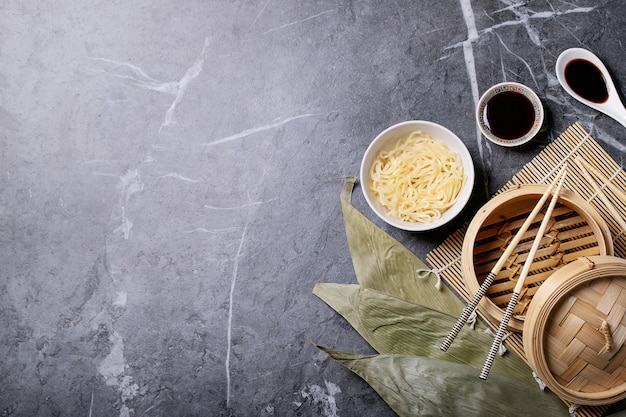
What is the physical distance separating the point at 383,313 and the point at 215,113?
1132mm

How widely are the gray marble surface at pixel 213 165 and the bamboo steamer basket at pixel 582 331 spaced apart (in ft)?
1.80

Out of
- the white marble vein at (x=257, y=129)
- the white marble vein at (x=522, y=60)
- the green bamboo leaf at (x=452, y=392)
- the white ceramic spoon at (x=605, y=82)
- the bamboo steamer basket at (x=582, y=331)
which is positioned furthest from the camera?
the white marble vein at (x=257, y=129)

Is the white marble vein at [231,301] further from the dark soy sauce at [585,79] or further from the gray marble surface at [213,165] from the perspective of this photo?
the dark soy sauce at [585,79]

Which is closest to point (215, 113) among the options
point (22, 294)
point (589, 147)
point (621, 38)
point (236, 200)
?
point (236, 200)

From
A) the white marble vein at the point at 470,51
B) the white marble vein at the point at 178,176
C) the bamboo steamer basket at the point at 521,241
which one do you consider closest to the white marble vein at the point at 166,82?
the white marble vein at the point at 178,176

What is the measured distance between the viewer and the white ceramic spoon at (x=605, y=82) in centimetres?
214

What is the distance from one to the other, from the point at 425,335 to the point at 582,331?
54cm

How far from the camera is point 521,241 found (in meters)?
2.07

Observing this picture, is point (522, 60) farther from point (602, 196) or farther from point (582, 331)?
point (582, 331)

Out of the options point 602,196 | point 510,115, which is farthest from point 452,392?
point 510,115

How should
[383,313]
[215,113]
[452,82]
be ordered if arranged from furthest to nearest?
[215,113] < [452,82] < [383,313]

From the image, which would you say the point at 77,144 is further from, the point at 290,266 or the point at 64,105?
the point at 290,266

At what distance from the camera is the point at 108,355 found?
242 cm

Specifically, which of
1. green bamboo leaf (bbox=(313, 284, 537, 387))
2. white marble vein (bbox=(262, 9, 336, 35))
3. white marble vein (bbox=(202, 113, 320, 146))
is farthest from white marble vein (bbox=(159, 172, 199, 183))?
green bamboo leaf (bbox=(313, 284, 537, 387))
